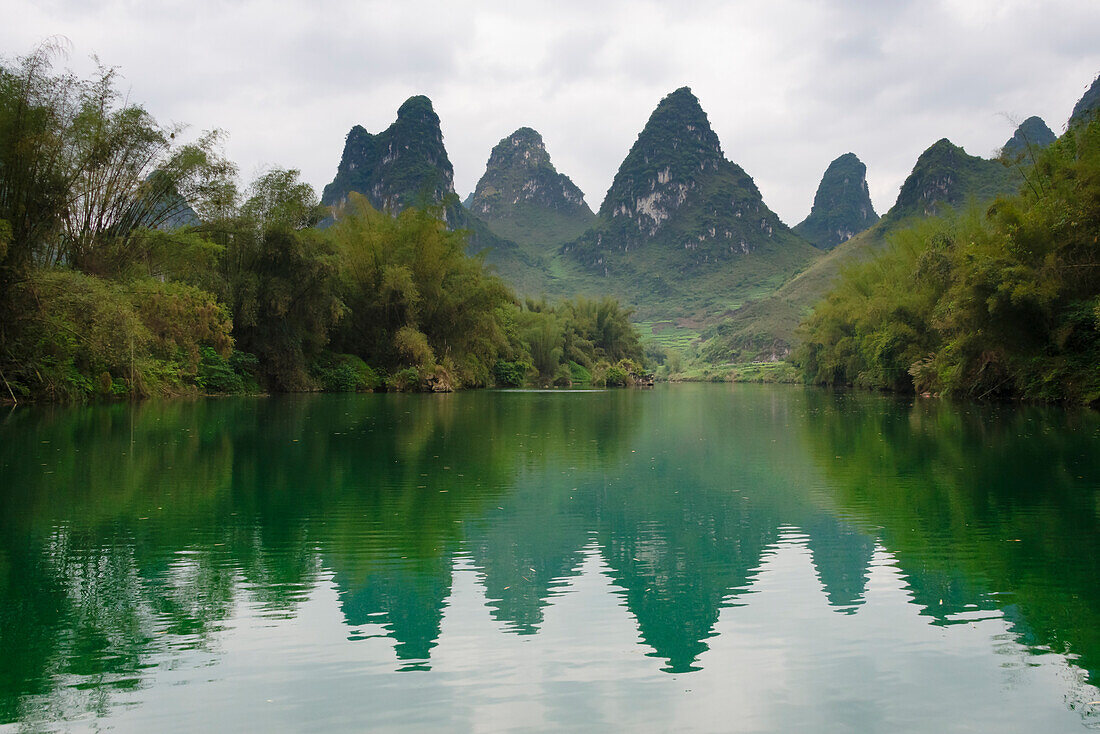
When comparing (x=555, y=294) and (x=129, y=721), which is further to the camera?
(x=555, y=294)

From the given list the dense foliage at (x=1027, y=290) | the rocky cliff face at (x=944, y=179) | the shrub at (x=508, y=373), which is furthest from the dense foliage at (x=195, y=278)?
the rocky cliff face at (x=944, y=179)

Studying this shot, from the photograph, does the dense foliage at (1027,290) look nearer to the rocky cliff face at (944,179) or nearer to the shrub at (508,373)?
the shrub at (508,373)

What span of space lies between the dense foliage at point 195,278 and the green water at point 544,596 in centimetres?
1227

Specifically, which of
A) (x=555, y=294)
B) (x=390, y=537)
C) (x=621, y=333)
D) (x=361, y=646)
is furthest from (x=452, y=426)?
(x=555, y=294)

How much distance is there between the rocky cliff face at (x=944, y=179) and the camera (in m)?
137

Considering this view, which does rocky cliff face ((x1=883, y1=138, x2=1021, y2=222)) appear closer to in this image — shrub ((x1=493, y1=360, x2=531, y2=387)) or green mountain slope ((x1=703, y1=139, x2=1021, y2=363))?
green mountain slope ((x1=703, y1=139, x2=1021, y2=363))

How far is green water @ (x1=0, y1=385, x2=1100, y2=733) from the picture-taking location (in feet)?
11.1

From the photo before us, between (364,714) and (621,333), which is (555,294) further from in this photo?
(364,714)

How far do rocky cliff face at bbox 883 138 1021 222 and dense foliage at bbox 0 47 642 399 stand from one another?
353 feet

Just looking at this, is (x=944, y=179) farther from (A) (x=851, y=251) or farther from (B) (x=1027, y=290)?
(B) (x=1027, y=290)

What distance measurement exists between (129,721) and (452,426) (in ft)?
50.3

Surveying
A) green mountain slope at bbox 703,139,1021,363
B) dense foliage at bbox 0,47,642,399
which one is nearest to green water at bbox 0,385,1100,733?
dense foliage at bbox 0,47,642,399

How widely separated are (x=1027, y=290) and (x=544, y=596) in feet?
78.3

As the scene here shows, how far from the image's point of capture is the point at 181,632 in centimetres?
427
